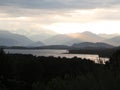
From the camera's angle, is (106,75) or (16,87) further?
(16,87)

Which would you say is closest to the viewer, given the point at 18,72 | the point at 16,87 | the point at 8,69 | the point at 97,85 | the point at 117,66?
the point at 97,85

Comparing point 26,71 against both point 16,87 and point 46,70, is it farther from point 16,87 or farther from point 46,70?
point 16,87

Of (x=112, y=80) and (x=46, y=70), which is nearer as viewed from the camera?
(x=112, y=80)

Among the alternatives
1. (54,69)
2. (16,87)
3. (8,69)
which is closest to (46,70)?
(54,69)

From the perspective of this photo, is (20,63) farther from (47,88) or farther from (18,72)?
(47,88)

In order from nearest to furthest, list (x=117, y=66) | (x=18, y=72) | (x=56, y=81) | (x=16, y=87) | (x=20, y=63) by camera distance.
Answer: (x=56, y=81)
(x=117, y=66)
(x=16, y=87)
(x=18, y=72)
(x=20, y=63)

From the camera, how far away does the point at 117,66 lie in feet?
47.0

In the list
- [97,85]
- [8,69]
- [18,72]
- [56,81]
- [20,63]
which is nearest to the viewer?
[97,85]

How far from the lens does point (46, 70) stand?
51.2m

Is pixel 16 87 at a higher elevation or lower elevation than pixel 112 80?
lower

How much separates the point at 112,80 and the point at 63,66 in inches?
1688

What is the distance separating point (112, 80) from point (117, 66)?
267 cm

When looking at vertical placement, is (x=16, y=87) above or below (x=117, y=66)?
below

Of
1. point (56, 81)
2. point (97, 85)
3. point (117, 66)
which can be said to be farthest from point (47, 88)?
point (117, 66)
